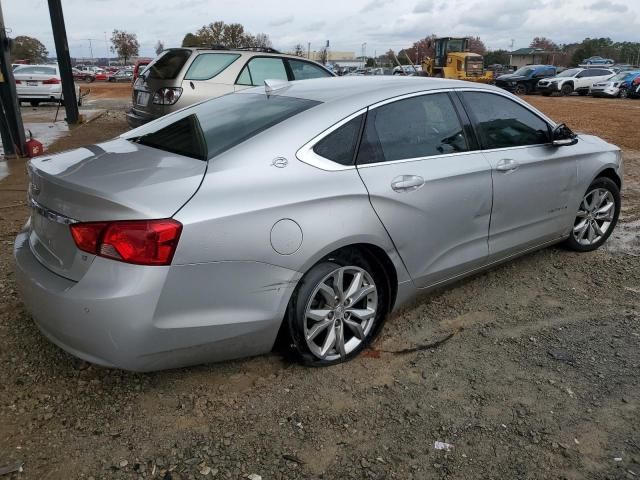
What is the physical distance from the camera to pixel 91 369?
9.86 ft

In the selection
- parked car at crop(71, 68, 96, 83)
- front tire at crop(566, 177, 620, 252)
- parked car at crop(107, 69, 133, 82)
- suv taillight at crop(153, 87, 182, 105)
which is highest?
suv taillight at crop(153, 87, 182, 105)

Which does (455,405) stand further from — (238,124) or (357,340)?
(238,124)

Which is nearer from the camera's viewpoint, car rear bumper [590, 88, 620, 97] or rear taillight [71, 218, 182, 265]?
rear taillight [71, 218, 182, 265]

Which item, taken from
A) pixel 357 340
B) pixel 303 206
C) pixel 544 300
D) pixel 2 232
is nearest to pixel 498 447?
pixel 357 340

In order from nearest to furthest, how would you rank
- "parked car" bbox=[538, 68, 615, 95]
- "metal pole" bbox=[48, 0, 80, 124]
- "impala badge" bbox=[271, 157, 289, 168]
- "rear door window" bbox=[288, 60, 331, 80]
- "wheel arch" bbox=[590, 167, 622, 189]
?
"impala badge" bbox=[271, 157, 289, 168], "wheel arch" bbox=[590, 167, 622, 189], "rear door window" bbox=[288, 60, 331, 80], "metal pole" bbox=[48, 0, 80, 124], "parked car" bbox=[538, 68, 615, 95]

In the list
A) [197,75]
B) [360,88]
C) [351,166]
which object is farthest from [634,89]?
[351,166]

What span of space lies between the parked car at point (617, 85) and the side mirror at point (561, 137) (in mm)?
27536

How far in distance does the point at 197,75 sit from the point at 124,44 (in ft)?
319

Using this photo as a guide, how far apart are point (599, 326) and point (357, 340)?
66.4 inches

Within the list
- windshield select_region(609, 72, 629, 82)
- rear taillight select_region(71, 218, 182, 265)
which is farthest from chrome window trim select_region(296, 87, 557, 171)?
windshield select_region(609, 72, 629, 82)

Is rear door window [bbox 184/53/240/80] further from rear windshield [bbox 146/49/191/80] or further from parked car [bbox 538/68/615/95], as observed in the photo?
parked car [bbox 538/68/615/95]

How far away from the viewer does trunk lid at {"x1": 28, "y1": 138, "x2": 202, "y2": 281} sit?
→ 241 centimetres

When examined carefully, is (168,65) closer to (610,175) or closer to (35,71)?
(610,175)

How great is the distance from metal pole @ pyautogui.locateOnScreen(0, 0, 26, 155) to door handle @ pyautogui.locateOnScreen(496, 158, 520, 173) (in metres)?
8.06
